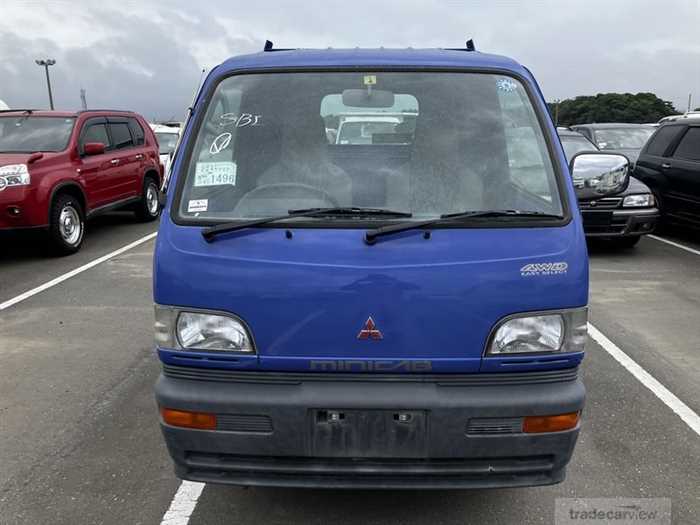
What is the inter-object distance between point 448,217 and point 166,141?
14612 millimetres

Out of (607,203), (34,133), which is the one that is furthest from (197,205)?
(34,133)

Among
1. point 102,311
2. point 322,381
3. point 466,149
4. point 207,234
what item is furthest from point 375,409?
point 102,311

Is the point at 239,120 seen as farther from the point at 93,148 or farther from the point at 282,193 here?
the point at 93,148

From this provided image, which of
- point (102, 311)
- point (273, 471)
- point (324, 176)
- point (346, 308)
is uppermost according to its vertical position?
point (324, 176)

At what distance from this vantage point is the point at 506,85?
116 inches

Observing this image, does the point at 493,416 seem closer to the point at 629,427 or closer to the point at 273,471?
the point at 273,471

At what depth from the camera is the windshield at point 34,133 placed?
27.8 feet

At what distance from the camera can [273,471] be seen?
244 centimetres

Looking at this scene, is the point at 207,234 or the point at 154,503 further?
the point at 154,503

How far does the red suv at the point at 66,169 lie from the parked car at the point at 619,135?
8.99m

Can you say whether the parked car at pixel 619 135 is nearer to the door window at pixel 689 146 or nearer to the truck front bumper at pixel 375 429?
the door window at pixel 689 146

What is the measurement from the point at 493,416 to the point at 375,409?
1.47 ft

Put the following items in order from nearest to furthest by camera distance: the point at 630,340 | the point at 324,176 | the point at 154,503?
the point at 324,176 → the point at 154,503 → the point at 630,340

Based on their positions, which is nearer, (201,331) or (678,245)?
(201,331)
